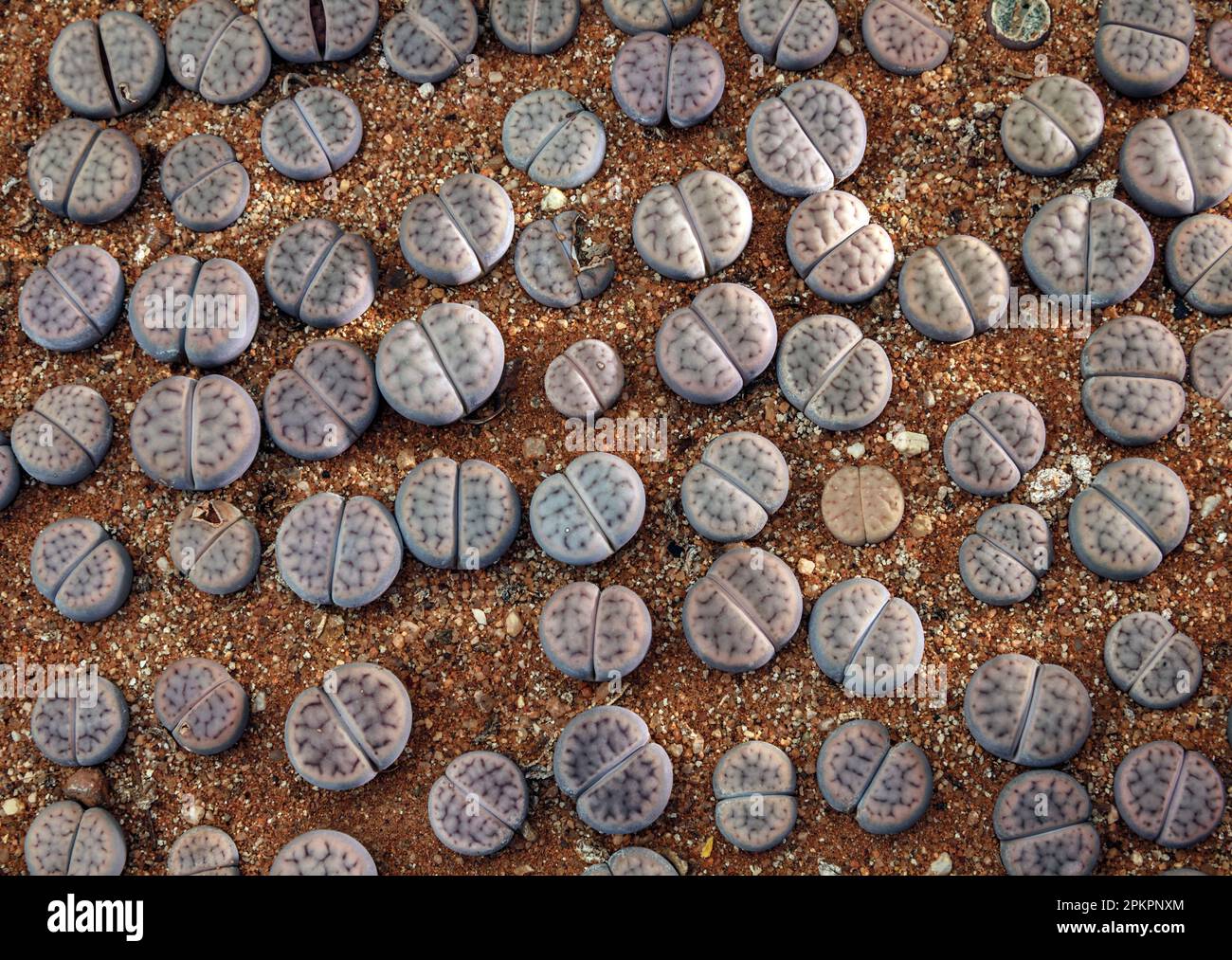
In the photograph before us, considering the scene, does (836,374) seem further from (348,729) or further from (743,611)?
(348,729)

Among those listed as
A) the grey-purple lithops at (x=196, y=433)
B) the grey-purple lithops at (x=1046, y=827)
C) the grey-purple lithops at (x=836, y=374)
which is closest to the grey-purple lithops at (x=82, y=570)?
the grey-purple lithops at (x=196, y=433)

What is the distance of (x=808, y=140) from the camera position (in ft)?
12.1

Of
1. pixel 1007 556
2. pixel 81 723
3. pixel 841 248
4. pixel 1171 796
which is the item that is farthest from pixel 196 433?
pixel 1171 796

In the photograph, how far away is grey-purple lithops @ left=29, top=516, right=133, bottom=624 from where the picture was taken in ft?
11.8

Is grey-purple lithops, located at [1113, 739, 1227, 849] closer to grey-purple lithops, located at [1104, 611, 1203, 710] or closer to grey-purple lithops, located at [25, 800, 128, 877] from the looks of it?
grey-purple lithops, located at [1104, 611, 1203, 710]

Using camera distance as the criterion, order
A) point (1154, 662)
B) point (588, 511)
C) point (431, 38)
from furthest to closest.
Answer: point (431, 38), point (588, 511), point (1154, 662)

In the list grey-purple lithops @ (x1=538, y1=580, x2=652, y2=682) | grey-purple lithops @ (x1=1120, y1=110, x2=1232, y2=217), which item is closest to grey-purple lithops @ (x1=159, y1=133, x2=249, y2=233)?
grey-purple lithops @ (x1=538, y1=580, x2=652, y2=682)

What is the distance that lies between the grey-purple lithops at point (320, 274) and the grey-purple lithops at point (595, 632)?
1.31 meters

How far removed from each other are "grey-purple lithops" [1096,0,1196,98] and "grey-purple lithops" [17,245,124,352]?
3.75 metres

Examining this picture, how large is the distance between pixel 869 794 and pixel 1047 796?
0.56m

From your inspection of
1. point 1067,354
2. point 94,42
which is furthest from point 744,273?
point 94,42

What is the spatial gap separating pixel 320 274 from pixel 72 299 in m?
0.93

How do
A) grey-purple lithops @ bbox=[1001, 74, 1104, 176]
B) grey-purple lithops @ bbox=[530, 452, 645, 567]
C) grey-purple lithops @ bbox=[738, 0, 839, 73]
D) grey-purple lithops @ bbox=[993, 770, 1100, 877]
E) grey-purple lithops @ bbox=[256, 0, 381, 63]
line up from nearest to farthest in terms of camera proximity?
1. grey-purple lithops @ bbox=[993, 770, 1100, 877]
2. grey-purple lithops @ bbox=[530, 452, 645, 567]
3. grey-purple lithops @ bbox=[1001, 74, 1104, 176]
4. grey-purple lithops @ bbox=[738, 0, 839, 73]
5. grey-purple lithops @ bbox=[256, 0, 381, 63]
